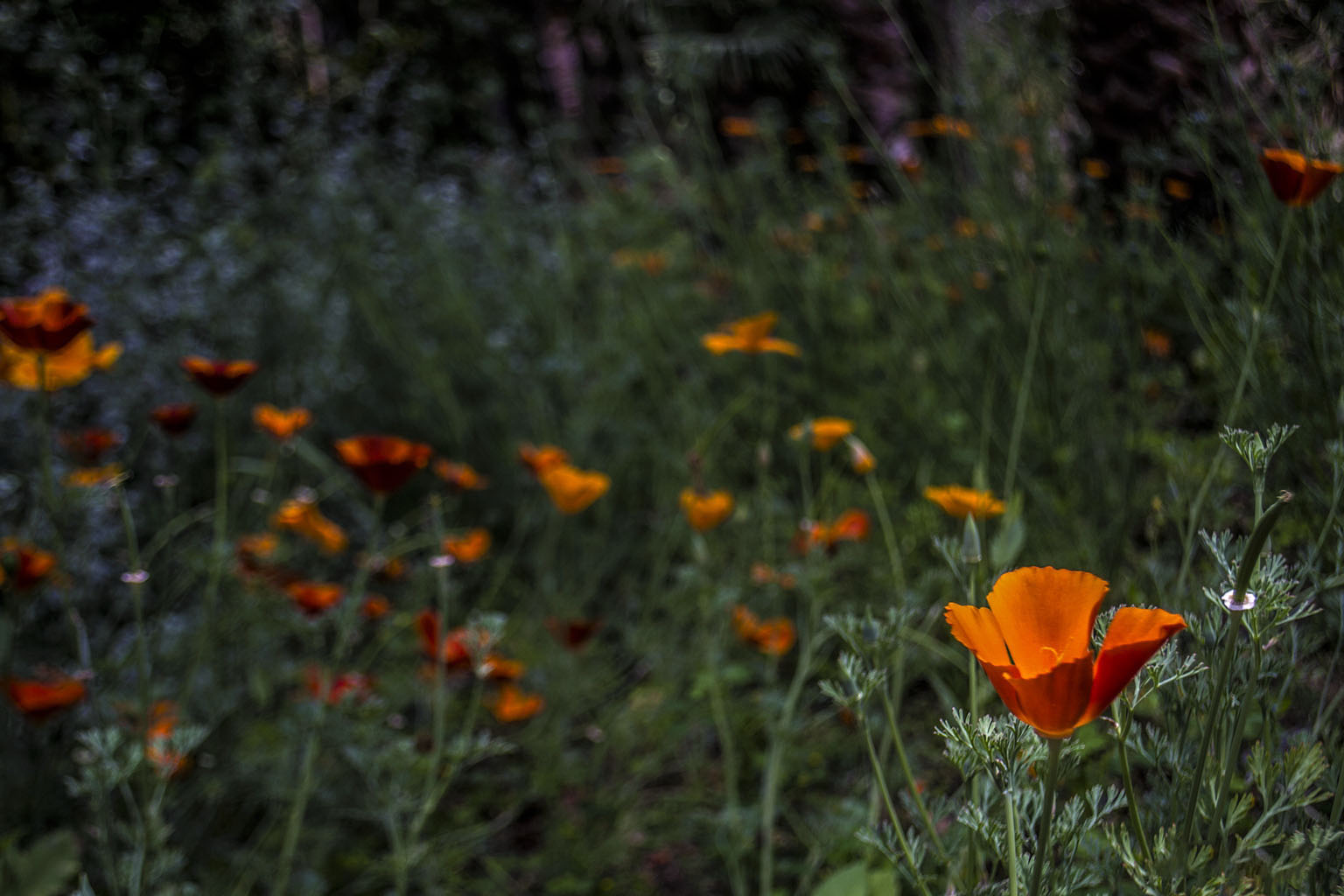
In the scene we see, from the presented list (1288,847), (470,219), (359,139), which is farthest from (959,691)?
(359,139)

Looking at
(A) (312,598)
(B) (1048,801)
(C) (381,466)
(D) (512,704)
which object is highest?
(B) (1048,801)

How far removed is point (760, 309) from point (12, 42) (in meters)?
1.86

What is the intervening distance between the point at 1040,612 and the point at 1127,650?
0.09 m

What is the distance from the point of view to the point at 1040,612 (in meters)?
0.52

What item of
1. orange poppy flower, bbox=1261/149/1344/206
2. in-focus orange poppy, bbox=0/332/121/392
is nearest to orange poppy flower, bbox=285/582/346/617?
in-focus orange poppy, bbox=0/332/121/392

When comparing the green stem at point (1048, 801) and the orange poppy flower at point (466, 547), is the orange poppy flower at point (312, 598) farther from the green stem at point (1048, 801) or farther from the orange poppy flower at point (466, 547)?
the green stem at point (1048, 801)

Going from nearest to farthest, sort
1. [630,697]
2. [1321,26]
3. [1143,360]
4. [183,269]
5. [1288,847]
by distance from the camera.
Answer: [1288,847] → [1321,26] → [630,697] → [1143,360] → [183,269]

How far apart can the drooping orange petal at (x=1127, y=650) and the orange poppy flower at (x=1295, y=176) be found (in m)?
0.56

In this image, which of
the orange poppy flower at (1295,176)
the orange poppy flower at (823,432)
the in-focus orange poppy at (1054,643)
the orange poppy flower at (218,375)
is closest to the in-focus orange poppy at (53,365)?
the orange poppy flower at (218,375)

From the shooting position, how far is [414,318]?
3033 millimetres

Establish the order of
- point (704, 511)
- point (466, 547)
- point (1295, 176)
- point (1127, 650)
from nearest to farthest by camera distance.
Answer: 1. point (1127, 650)
2. point (1295, 176)
3. point (704, 511)
4. point (466, 547)

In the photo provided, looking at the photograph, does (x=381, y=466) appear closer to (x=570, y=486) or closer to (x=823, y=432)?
(x=570, y=486)

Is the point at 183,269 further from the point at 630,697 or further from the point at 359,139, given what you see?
the point at 630,697

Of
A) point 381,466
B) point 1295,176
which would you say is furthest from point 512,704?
point 1295,176
